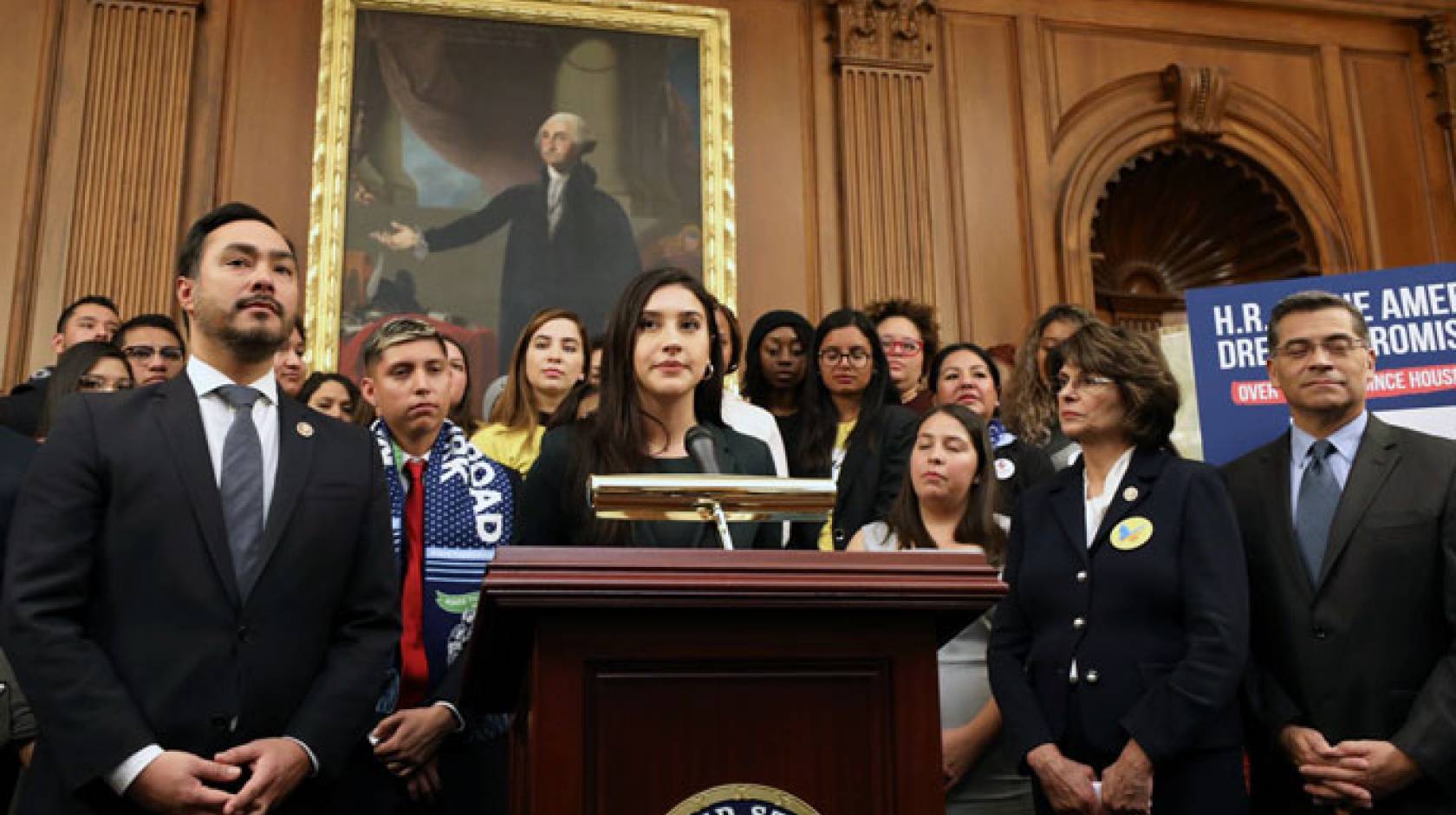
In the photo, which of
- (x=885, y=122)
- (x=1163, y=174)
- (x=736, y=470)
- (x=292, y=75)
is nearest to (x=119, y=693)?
(x=736, y=470)

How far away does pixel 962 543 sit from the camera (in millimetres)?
3334

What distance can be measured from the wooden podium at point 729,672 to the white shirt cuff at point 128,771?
0.67 m

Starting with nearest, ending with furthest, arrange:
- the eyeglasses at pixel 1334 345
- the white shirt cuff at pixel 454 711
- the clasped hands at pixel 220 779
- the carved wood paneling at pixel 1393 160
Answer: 1. the clasped hands at pixel 220 779
2. the white shirt cuff at pixel 454 711
3. the eyeglasses at pixel 1334 345
4. the carved wood paneling at pixel 1393 160

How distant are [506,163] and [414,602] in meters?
4.18

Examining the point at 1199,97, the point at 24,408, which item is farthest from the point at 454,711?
the point at 1199,97

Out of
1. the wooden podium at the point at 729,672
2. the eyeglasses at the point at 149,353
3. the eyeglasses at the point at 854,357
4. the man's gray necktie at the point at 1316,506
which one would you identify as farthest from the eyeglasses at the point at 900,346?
the wooden podium at the point at 729,672

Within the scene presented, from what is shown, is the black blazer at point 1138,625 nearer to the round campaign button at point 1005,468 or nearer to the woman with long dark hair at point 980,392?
the round campaign button at point 1005,468

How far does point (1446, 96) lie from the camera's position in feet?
25.7

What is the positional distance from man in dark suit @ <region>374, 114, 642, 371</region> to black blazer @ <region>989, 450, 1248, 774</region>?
12.6 ft

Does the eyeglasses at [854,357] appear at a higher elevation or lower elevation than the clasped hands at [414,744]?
higher

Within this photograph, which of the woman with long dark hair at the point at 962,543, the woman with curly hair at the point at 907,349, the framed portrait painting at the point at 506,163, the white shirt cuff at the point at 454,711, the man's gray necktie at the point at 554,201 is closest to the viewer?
the white shirt cuff at the point at 454,711

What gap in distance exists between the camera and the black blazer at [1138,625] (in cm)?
256

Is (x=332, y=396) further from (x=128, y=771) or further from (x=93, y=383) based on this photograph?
(x=128, y=771)

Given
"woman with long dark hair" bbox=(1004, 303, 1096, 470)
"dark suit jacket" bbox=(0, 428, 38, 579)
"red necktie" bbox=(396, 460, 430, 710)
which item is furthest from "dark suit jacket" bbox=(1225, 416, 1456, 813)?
"dark suit jacket" bbox=(0, 428, 38, 579)
